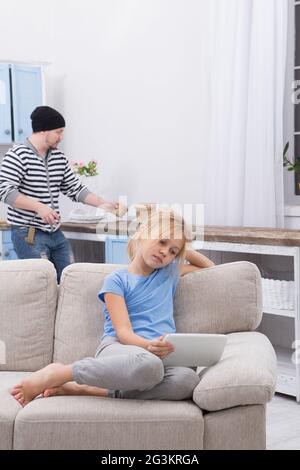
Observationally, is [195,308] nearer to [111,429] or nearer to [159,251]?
[159,251]

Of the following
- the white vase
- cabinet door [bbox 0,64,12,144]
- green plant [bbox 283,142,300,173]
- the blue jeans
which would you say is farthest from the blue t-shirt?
cabinet door [bbox 0,64,12,144]

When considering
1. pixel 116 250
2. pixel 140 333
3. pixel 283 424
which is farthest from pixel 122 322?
pixel 116 250

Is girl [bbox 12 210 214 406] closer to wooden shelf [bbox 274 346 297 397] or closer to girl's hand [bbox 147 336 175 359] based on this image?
girl's hand [bbox 147 336 175 359]

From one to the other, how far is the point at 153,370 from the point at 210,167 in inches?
90.4

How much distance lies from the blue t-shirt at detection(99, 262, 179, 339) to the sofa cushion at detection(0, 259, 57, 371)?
241 millimetres

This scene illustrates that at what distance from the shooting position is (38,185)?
3717 mm

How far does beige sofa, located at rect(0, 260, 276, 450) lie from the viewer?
201 cm

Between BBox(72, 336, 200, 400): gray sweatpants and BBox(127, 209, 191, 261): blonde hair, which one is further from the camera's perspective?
BBox(127, 209, 191, 261): blonde hair

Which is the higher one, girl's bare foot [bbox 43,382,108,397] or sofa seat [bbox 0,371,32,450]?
girl's bare foot [bbox 43,382,108,397]

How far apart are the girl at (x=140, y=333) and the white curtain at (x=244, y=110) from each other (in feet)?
4.60

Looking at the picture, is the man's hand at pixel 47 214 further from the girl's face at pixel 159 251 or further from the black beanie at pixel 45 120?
the girl's face at pixel 159 251

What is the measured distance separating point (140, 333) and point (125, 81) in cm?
311

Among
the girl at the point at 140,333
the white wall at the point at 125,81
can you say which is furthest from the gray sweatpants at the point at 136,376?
the white wall at the point at 125,81

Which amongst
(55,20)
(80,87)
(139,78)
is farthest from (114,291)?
(55,20)
